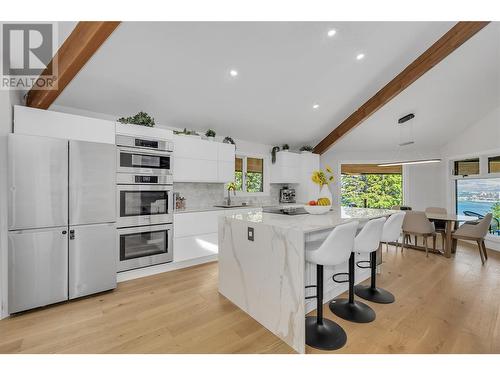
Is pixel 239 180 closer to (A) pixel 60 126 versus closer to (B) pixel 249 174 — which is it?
(B) pixel 249 174

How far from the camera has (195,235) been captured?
3.64 metres

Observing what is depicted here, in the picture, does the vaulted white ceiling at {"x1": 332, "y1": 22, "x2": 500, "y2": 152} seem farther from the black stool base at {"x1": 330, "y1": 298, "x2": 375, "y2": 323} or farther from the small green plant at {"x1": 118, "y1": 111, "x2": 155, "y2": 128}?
the small green plant at {"x1": 118, "y1": 111, "x2": 155, "y2": 128}

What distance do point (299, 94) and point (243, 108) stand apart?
0.98 metres

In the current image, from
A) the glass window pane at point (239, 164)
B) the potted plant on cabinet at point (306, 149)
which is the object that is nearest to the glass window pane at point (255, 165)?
the glass window pane at point (239, 164)

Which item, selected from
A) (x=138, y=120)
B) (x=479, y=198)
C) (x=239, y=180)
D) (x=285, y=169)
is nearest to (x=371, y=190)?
(x=479, y=198)

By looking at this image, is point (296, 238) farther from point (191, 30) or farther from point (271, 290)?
point (191, 30)

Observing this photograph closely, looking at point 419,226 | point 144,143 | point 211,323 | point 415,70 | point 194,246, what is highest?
point 415,70

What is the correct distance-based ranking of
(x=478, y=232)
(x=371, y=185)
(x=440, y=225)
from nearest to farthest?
(x=478, y=232), (x=440, y=225), (x=371, y=185)

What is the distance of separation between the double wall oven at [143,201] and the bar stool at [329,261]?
86.6 inches

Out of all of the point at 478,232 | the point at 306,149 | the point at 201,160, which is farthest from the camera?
the point at 306,149

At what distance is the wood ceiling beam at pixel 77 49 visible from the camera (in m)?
1.92

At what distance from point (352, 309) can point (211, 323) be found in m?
1.39
